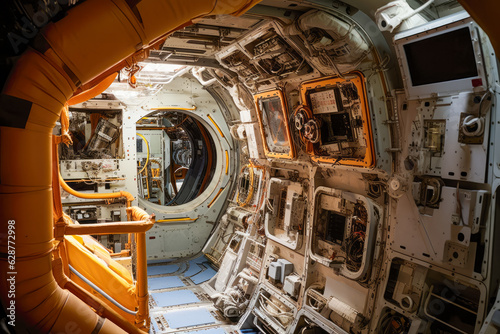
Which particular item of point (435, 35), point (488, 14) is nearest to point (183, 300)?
point (435, 35)

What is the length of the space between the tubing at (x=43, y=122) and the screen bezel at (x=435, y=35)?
8.55 feet

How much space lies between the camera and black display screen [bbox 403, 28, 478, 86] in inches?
138

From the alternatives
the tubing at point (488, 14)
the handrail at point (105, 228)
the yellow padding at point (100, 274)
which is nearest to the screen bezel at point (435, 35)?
the tubing at point (488, 14)

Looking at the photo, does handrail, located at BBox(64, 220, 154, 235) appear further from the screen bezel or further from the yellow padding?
the screen bezel

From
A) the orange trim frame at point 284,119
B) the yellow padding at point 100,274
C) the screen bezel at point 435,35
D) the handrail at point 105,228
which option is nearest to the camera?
the handrail at point 105,228

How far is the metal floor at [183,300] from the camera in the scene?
6.38 metres

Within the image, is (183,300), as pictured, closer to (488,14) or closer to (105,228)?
(105,228)

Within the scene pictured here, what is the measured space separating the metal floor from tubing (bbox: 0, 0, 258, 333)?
437cm

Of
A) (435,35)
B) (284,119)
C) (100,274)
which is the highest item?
(435,35)

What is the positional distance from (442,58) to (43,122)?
3.45 metres

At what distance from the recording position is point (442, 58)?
146 inches

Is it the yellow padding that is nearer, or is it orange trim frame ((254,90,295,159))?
the yellow padding

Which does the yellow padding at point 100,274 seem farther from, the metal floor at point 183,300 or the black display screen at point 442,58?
the black display screen at point 442,58

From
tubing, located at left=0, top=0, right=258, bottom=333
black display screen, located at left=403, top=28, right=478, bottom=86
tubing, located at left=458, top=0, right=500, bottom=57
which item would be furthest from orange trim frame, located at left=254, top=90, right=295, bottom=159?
tubing, located at left=0, top=0, right=258, bottom=333
